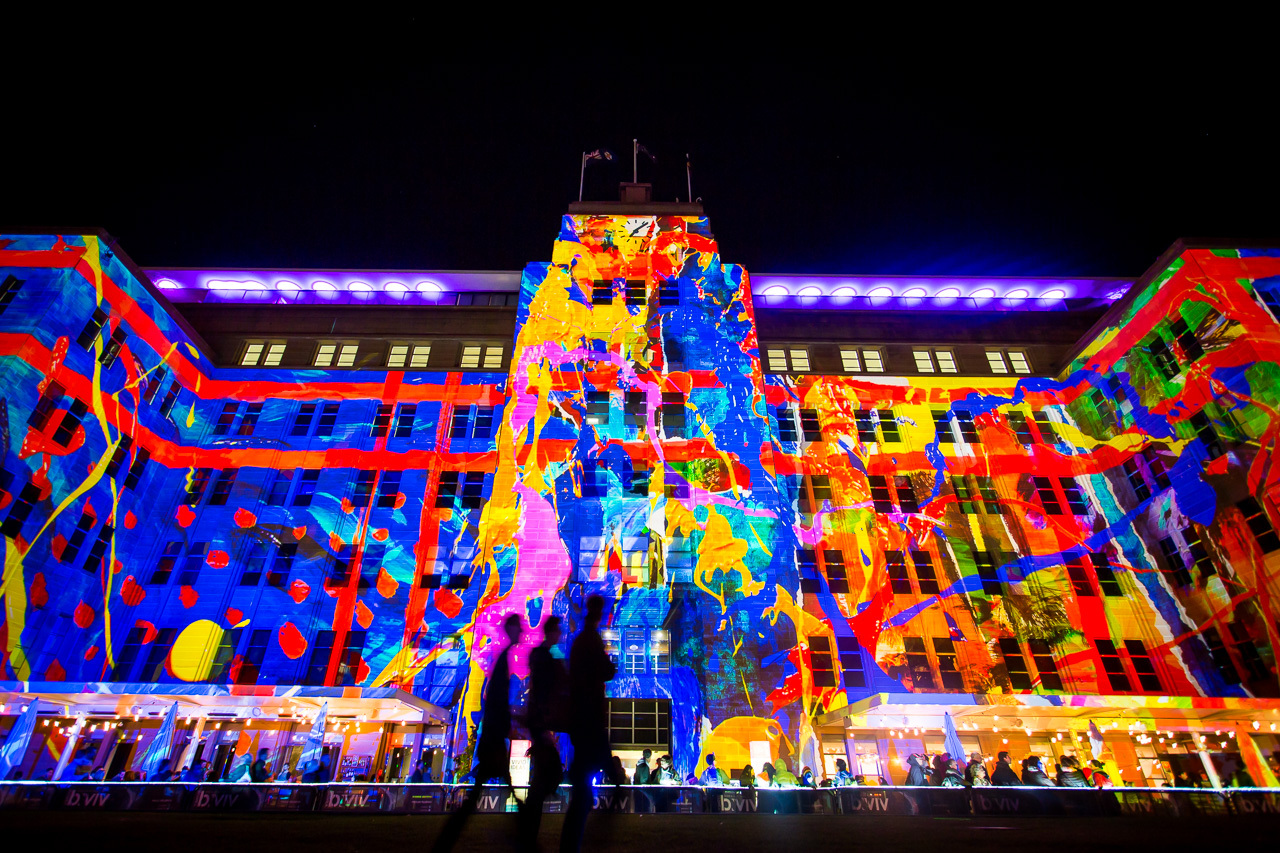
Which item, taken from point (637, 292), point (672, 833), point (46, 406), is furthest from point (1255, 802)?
point (46, 406)

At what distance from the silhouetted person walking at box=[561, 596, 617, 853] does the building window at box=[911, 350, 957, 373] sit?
120 ft

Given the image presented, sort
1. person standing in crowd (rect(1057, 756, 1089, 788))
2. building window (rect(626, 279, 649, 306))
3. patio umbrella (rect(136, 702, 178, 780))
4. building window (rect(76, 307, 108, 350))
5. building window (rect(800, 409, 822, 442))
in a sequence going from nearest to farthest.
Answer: person standing in crowd (rect(1057, 756, 1089, 788)) → patio umbrella (rect(136, 702, 178, 780)) → building window (rect(76, 307, 108, 350)) → building window (rect(800, 409, 822, 442)) → building window (rect(626, 279, 649, 306))

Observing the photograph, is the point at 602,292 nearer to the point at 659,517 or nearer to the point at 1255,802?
the point at 659,517

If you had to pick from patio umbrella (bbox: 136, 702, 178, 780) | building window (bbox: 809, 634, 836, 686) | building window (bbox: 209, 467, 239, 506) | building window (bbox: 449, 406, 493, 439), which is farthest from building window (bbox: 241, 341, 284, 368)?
building window (bbox: 809, 634, 836, 686)

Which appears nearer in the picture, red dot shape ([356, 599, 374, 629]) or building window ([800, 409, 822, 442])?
red dot shape ([356, 599, 374, 629])

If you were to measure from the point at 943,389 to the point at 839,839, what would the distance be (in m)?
33.8

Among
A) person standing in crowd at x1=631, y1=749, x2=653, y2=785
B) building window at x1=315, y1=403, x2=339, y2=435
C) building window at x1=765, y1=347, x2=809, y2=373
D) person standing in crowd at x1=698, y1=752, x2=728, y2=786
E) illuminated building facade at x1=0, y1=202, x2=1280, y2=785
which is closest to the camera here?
person standing in crowd at x1=631, y1=749, x2=653, y2=785

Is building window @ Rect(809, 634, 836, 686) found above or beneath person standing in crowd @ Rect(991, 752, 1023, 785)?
above

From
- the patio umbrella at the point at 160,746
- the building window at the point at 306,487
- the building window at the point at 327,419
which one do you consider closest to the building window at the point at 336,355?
the building window at the point at 327,419

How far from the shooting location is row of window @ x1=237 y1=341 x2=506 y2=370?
125ft

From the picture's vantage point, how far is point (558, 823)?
1008 cm

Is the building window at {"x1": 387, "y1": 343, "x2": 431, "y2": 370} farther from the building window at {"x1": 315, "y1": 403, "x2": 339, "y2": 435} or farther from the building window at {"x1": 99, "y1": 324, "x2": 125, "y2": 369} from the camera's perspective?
the building window at {"x1": 99, "y1": 324, "x2": 125, "y2": 369}

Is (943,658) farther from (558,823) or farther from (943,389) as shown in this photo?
(558,823)

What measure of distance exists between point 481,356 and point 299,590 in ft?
52.3
